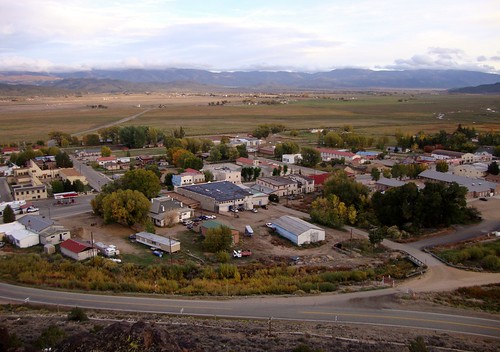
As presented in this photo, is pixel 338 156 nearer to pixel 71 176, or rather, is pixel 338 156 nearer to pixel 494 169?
pixel 494 169

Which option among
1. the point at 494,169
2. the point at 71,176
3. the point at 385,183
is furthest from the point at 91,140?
the point at 494,169

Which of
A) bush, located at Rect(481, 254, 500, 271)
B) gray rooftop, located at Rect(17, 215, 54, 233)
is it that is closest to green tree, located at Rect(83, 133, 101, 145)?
gray rooftop, located at Rect(17, 215, 54, 233)

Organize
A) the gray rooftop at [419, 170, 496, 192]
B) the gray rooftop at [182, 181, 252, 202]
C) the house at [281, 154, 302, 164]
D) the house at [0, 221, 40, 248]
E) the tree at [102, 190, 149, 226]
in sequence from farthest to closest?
the house at [281, 154, 302, 164]
the gray rooftop at [419, 170, 496, 192]
the gray rooftop at [182, 181, 252, 202]
the tree at [102, 190, 149, 226]
the house at [0, 221, 40, 248]

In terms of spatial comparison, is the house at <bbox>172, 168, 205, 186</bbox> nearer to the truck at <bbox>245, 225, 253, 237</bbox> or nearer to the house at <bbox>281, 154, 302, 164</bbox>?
the truck at <bbox>245, 225, 253, 237</bbox>

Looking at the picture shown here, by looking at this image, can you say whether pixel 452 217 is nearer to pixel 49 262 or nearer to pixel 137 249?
pixel 137 249

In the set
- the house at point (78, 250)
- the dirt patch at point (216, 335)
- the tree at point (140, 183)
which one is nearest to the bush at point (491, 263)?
the dirt patch at point (216, 335)

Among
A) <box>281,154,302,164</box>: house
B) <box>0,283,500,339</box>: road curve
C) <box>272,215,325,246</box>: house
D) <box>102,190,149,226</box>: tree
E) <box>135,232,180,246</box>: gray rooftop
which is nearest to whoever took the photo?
<box>0,283,500,339</box>: road curve

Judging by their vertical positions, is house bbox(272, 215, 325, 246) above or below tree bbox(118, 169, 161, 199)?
below
